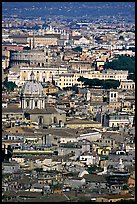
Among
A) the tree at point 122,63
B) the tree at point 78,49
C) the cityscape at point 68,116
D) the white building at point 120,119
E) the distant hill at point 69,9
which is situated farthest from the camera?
the distant hill at point 69,9

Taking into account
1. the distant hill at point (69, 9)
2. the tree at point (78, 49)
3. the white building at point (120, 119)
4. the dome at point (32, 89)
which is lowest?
the white building at point (120, 119)

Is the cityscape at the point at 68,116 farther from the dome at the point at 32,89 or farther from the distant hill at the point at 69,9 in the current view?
the distant hill at the point at 69,9

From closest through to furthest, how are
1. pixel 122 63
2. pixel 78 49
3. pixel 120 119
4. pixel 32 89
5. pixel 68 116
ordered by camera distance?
pixel 120 119, pixel 68 116, pixel 32 89, pixel 122 63, pixel 78 49

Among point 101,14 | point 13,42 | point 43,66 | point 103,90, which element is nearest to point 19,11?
point 101,14

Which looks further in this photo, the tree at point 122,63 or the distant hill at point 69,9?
the distant hill at point 69,9

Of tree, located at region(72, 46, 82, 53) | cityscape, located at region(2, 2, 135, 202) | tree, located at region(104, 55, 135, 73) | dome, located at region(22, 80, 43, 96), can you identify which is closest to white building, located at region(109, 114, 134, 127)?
cityscape, located at region(2, 2, 135, 202)

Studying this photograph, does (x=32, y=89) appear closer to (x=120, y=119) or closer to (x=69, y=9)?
(x=120, y=119)

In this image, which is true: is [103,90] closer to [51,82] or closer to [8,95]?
[8,95]

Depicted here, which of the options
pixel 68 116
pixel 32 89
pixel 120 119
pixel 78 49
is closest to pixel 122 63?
pixel 78 49

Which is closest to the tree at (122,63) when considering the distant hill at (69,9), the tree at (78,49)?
the tree at (78,49)
